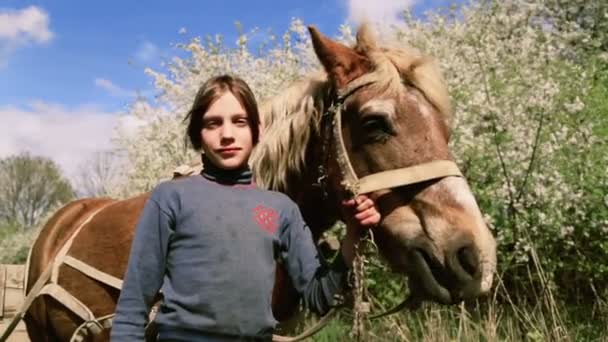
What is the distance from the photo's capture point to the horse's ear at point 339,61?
2.44 m

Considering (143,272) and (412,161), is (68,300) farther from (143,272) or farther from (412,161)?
(412,161)

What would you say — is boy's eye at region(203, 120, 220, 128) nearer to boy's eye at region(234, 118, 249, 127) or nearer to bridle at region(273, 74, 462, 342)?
boy's eye at region(234, 118, 249, 127)

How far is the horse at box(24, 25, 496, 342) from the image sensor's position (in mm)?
2098

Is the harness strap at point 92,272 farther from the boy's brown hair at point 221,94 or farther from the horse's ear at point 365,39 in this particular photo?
the horse's ear at point 365,39

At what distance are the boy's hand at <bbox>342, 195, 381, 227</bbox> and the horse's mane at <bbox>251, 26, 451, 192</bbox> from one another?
47 centimetres

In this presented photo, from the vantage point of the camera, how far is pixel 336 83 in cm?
246

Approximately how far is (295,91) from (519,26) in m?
9.02

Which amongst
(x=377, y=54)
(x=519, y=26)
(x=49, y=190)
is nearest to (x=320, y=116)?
(x=377, y=54)

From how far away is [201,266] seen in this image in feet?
6.14

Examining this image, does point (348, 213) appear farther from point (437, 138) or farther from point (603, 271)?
point (603, 271)

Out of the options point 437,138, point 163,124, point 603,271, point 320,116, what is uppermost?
point 163,124

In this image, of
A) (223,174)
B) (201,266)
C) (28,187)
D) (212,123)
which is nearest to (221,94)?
(212,123)

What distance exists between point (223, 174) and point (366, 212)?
51 centimetres

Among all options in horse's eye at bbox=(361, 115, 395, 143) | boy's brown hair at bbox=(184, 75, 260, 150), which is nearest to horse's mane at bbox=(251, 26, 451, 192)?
horse's eye at bbox=(361, 115, 395, 143)
